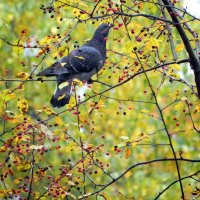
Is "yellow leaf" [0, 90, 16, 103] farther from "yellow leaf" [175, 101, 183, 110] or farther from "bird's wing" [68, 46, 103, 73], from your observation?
"bird's wing" [68, 46, 103, 73]

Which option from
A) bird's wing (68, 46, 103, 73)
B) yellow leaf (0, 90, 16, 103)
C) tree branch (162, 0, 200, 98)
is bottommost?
yellow leaf (0, 90, 16, 103)

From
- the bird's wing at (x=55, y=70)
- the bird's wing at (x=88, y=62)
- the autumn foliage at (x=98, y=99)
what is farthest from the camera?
the bird's wing at (x=88, y=62)

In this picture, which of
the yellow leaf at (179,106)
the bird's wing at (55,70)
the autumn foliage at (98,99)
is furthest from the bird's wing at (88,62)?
the yellow leaf at (179,106)

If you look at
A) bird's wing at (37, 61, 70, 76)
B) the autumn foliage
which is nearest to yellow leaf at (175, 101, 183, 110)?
the autumn foliage

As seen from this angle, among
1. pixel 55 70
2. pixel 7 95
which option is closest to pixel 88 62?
pixel 55 70

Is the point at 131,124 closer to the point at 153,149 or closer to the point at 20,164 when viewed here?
the point at 153,149

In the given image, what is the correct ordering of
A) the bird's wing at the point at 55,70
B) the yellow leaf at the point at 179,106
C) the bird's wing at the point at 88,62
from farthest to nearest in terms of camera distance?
the bird's wing at the point at 88,62 → the bird's wing at the point at 55,70 → the yellow leaf at the point at 179,106

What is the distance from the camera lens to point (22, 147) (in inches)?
177

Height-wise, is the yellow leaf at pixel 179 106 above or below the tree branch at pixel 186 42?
below

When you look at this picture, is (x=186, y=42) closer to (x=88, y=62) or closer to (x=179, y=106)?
(x=179, y=106)

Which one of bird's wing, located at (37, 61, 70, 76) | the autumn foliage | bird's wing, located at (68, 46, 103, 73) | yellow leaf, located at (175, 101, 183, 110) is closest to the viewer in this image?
the autumn foliage

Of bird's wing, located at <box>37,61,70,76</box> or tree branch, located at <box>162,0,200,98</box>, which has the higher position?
bird's wing, located at <box>37,61,70,76</box>

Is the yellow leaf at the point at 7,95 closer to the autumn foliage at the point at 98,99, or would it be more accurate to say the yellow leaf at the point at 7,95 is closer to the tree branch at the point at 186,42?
the autumn foliage at the point at 98,99

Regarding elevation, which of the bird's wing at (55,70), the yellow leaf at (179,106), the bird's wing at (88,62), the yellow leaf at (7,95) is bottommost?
the yellow leaf at (7,95)
